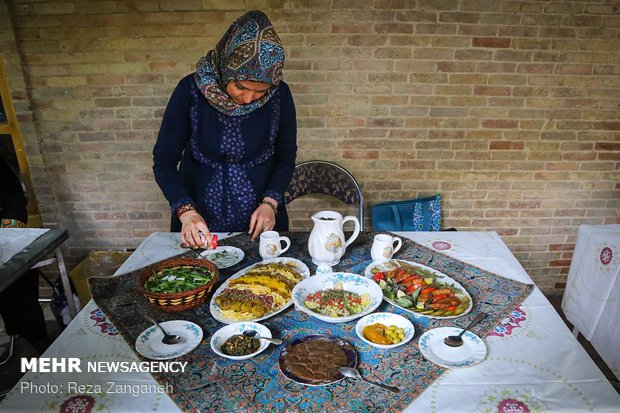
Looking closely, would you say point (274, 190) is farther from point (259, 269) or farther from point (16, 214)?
point (16, 214)

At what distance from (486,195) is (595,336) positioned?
1.33m

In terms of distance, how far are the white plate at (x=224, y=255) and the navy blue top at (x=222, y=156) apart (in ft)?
0.76

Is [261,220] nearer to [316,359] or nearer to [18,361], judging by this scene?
[316,359]

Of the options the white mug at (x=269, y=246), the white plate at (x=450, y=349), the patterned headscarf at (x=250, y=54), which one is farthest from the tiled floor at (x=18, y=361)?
the patterned headscarf at (x=250, y=54)

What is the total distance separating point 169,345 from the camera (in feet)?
3.98

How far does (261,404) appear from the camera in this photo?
1.01 m

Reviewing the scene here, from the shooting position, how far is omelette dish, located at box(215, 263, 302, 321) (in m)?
1.33

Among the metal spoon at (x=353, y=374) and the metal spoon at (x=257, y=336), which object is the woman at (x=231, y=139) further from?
the metal spoon at (x=353, y=374)

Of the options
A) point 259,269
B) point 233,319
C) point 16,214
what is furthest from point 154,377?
point 16,214

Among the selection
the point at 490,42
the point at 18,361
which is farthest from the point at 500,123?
the point at 18,361

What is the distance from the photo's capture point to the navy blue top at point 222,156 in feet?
6.00

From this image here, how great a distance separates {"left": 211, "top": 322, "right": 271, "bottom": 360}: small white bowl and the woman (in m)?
0.46

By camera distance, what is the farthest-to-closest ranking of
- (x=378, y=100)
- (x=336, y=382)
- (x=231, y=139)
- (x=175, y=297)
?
(x=378, y=100)
(x=231, y=139)
(x=175, y=297)
(x=336, y=382)

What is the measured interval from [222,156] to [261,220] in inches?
14.5
